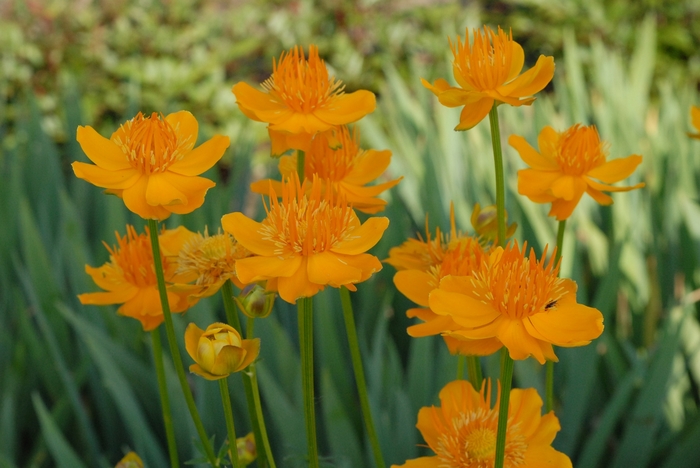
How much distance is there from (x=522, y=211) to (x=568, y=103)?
0.76 m

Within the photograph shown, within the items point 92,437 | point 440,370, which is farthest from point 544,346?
point 92,437

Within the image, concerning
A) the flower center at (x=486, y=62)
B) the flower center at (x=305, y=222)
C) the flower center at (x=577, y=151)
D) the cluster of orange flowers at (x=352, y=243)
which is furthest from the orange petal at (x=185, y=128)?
the flower center at (x=577, y=151)

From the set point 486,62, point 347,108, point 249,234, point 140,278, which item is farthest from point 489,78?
point 140,278

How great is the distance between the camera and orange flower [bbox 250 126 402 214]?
0.62 meters

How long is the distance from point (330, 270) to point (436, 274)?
0.37 ft

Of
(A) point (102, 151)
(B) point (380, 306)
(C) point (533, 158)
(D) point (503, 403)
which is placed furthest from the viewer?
(B) point (380, 306)

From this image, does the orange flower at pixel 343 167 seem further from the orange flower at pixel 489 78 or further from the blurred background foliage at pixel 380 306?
the blurred background foliage at pixel 380 306

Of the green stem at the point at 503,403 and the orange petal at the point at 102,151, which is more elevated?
the orange petal at the point at 102,151

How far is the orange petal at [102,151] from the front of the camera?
1.83 feet

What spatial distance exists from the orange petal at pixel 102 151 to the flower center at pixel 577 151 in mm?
376

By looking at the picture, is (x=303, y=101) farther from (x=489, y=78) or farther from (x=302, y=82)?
(x=489, y=78)

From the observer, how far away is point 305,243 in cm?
50

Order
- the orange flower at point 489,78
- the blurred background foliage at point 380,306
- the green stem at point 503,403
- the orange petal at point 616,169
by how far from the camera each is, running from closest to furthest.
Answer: the green stem at point 503,403 < the orange flower at point 489,78 < the orange petal at point 616,169 < the blurred background foliage at point 380,306

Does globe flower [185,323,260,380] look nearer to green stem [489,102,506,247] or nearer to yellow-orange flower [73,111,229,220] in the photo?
yellow-orange flower [73,111,229,220]
